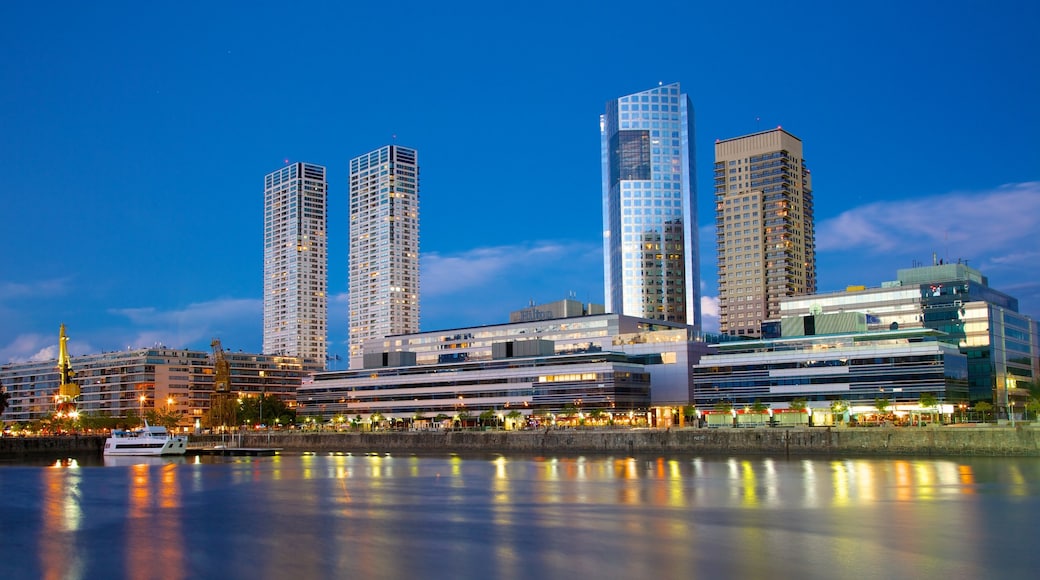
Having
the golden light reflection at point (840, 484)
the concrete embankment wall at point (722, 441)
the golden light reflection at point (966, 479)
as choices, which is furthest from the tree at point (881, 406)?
the golden light reflection at point (966, 479)

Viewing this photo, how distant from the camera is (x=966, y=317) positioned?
166m

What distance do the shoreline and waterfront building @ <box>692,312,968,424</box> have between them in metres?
30.1

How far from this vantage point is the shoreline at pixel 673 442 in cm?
→ 10719

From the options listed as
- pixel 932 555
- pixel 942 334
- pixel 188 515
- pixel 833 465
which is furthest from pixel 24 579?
pixel 942 334

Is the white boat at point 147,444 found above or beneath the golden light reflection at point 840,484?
beneath

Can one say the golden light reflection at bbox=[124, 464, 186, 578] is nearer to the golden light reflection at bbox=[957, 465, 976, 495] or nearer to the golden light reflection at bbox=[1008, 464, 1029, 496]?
the golden light reflection at bbox=[957, 465, 976, 495]

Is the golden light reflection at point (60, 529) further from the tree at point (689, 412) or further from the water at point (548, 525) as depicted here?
the tree at point (689, 412)

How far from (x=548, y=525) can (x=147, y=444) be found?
12808 cm

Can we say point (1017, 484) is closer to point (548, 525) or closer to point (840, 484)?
point (840, 484)

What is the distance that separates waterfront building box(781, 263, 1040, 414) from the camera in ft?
536

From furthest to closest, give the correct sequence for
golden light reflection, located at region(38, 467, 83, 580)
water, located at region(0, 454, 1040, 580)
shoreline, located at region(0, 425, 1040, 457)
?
shoreline, located at region(0, 425, 1040, 457), golden light reflection, located at region(38, 467, 83, 580), water, located at region(0, 454, 1040, 580)

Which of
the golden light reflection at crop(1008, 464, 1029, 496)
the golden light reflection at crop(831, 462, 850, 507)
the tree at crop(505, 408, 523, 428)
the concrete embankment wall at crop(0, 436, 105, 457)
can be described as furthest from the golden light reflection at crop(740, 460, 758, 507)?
the concrete embankment wall at crop(0, 436, 105, 457)

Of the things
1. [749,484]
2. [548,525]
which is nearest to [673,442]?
[749,484]

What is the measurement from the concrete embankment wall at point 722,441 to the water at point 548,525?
9.97m
